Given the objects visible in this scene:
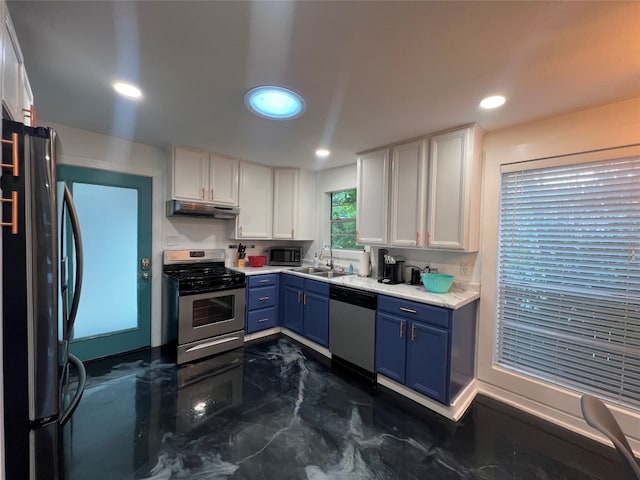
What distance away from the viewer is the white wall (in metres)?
1.84

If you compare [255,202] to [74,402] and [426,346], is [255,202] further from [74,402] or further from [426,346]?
[74,402]

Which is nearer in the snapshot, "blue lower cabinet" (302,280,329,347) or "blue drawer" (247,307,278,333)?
"blue lower cabinet" (302,280,329,347)

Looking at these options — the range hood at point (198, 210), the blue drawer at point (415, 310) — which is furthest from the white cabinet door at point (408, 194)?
the range hood at point (198, 210)

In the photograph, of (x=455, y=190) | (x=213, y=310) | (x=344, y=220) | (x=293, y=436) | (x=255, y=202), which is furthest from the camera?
(x=344, y=220)

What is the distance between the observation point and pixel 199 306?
2992 millimetres

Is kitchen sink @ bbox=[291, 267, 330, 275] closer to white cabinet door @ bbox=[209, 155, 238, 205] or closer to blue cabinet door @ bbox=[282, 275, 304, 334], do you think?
blue cabinet door @ bbox=[282, 275, 304, 334]

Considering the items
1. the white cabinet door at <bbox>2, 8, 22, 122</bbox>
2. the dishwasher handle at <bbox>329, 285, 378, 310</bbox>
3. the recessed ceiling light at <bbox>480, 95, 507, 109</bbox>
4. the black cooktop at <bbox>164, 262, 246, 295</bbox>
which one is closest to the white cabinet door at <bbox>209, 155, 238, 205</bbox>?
the black cooktop at <bbox>164, 262, 246, 295</bbox>

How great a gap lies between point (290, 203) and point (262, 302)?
1.49 metres

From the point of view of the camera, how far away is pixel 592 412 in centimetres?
94

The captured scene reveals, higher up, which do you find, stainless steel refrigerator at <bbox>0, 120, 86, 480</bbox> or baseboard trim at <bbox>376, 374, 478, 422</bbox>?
stainless steel refrigerator at <bbox>0, 120, 86, 480</bbox>

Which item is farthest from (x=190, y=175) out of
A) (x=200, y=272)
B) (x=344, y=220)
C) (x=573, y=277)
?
(x=573, y=277)

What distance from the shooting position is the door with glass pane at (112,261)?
2.74 metres

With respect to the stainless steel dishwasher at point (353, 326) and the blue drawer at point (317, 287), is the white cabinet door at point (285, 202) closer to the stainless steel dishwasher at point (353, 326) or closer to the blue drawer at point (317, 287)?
the blue drawer at point (317, 287)

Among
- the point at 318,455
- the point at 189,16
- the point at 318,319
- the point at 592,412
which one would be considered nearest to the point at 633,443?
the point at 592,412
